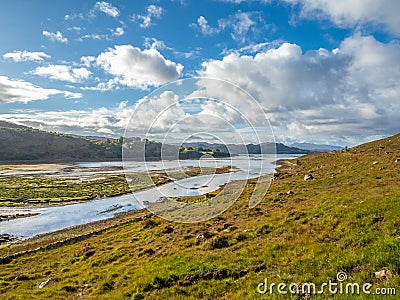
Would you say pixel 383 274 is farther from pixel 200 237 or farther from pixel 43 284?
pixel 43 284

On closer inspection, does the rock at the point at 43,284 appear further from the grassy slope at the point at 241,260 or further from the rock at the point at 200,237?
the rock at the point at 200,237

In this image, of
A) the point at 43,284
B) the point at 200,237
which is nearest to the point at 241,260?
the point at 200,237

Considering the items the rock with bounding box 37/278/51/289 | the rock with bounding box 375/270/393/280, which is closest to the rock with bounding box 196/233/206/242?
the rock with bounding box 37/278/51/289

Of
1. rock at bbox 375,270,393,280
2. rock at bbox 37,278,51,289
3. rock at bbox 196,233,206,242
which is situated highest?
rock at bbox 375,270,393,280

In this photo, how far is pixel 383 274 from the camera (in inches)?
388

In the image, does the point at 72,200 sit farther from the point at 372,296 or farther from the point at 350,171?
the point at 372,296

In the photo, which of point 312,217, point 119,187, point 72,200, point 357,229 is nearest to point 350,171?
point 312,217

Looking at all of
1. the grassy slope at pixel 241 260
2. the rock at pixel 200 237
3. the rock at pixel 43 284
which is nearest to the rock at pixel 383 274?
the grassy slope at pixel 241 260

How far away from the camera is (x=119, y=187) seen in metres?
94.2

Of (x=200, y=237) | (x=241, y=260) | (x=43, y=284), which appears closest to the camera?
(x=241, y=260)

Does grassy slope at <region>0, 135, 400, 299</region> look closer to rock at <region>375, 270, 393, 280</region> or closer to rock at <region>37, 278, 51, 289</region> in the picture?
Result: rock at <region>375, 270, 393, 280</region>

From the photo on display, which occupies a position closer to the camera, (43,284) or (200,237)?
(43,284)

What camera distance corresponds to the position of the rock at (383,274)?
9.71 metres

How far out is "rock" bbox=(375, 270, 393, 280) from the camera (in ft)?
31.9
